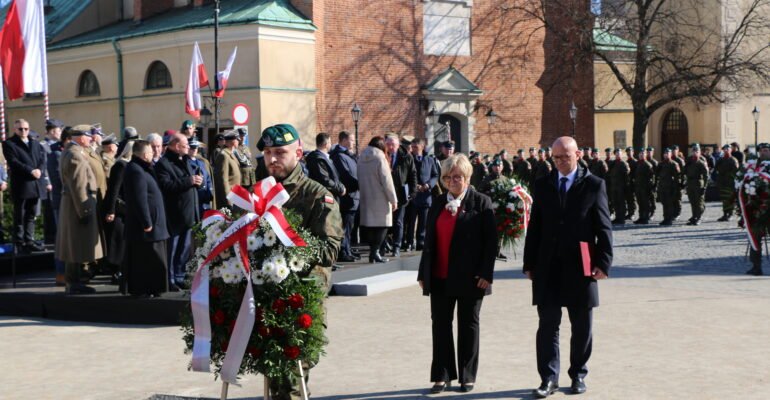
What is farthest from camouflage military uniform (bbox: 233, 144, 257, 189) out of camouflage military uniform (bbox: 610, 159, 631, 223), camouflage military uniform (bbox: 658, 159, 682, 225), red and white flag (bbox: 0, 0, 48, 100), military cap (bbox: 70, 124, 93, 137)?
camouflage military uniform (bbox: 610, 159, 631, 223)

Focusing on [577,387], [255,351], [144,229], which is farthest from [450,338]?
[144,229]

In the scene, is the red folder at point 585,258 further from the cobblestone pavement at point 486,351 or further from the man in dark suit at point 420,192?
the man in dark suit at point 420,192

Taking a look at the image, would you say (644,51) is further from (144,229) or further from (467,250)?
(467,250)

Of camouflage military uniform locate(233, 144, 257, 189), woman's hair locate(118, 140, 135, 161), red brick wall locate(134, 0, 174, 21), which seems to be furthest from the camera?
red brick wall locate(134, 0, 174, 21)

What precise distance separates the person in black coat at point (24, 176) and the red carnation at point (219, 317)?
9.05 metres

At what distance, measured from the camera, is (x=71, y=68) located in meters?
39.2

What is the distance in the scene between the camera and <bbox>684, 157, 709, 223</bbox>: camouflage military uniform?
2389cm

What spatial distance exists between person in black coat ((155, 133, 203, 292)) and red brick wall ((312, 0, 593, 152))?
21.9m

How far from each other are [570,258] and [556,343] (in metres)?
0.66

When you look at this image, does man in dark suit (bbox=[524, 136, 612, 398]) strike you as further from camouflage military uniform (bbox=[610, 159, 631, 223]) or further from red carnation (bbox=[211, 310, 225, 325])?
camouflage military uniform (bbox=[610, 159, 631, 223])

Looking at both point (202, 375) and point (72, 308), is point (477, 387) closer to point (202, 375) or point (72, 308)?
point (202, 375)

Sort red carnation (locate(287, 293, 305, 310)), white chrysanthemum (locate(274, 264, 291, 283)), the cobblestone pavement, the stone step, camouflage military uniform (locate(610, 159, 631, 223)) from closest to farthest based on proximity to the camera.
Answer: white chrysanthemum (locate(274, 264, 291, 283))
red carnation (locate(287, 293, 305, 310))
the cobblestone pavement
the stone step
camouflage military uniform (locate(610, 159, 631, 223))

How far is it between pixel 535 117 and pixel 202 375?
33.3 meters

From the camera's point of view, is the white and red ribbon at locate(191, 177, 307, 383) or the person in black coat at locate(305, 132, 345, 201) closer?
the white and red ribbon at locate(191, 177, 307, 383)
